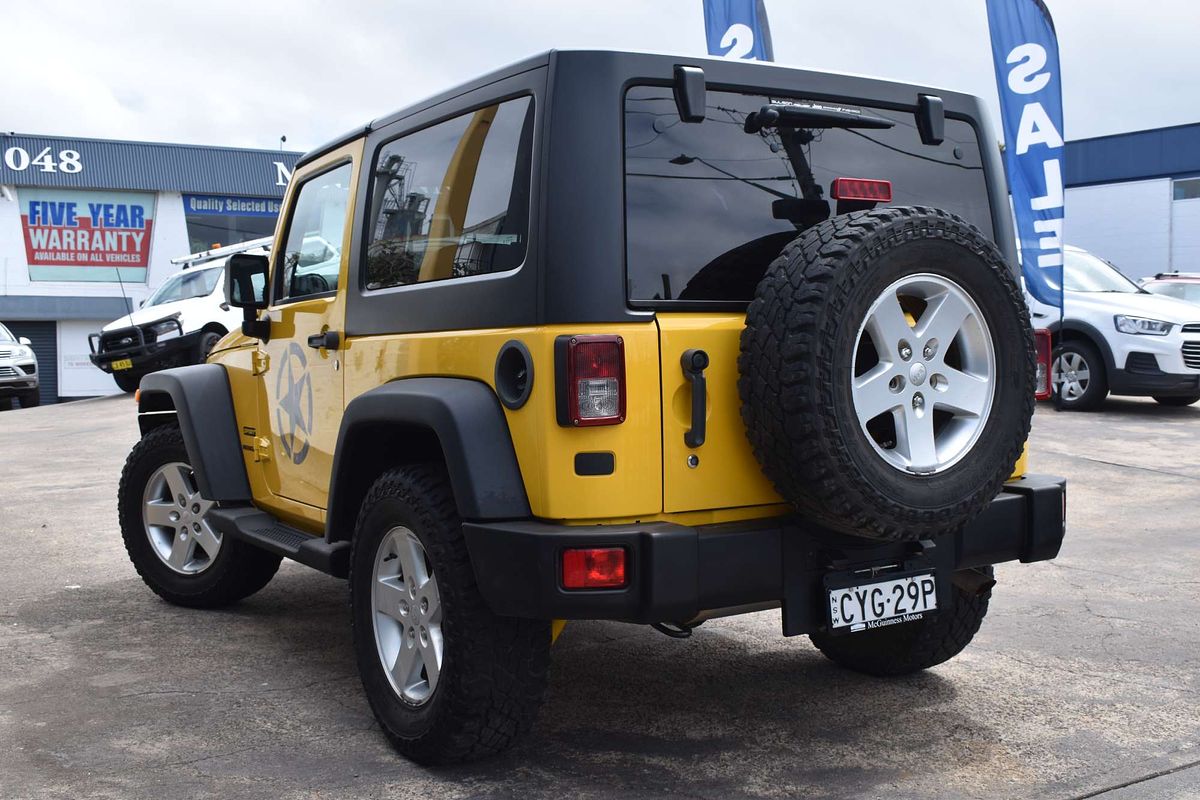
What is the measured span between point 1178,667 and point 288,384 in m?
3.50

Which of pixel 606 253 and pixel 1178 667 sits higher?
pixel 606 253

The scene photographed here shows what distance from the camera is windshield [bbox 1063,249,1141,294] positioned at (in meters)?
13.1

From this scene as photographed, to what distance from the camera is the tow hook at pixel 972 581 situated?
12.5 ft

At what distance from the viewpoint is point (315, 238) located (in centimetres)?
455

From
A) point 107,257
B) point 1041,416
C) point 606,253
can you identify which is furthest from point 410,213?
point 107,257

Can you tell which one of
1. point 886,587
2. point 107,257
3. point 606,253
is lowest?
point 886,587

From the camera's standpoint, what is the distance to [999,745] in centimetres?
366

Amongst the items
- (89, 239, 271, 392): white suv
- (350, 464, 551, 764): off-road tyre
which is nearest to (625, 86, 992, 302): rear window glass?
(350, 464, 551, 764): off-road tyre

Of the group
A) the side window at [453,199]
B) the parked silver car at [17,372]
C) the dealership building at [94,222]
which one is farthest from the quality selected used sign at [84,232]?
the side window at [453,199]

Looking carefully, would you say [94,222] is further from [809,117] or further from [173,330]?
[809,117]

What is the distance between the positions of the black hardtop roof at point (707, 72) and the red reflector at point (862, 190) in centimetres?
33

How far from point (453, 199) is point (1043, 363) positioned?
2.05 meters

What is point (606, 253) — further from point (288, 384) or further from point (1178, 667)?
point (1178, 667)

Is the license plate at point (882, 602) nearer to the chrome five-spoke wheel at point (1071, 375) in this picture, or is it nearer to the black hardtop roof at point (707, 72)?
the black hardtop roof at point (707, 72)
